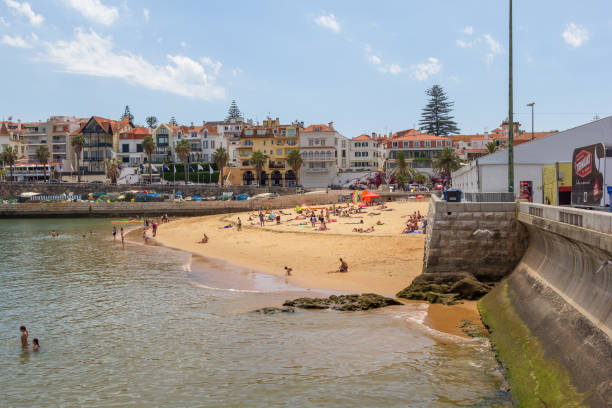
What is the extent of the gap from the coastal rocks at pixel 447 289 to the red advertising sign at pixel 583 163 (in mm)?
5568

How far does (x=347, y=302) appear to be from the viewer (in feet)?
70.7

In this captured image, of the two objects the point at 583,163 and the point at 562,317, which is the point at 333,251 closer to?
the point at 583,163

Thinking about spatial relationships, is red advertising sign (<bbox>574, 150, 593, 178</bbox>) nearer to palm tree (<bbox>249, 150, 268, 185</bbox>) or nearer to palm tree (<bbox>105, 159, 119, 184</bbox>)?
palm tree (<bbox>249, 150, 268, 185</bbox>)

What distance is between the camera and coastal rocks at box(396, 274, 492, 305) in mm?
20281

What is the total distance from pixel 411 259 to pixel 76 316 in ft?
55.3

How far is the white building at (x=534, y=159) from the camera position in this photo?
2282 centimetres

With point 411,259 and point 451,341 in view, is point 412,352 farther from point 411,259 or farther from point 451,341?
point 411,259

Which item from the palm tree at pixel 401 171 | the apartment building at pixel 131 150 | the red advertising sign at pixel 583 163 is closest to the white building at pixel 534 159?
the red advertising sign at pixel 583 163

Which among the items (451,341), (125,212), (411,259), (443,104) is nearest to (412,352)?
(451,341)

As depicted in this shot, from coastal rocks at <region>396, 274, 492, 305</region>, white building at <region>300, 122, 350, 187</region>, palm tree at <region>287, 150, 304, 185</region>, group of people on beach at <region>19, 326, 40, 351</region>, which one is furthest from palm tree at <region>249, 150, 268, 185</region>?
group of people on beach at <region>19, 326, 40, 351</region>

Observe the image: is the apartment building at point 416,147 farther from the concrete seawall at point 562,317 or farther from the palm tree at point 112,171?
the concrete seawall at point 562,317

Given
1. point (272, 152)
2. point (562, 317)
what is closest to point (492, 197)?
point (562, 317)

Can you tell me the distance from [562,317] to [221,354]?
9866 millimetres

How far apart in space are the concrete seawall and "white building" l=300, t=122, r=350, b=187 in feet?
289
